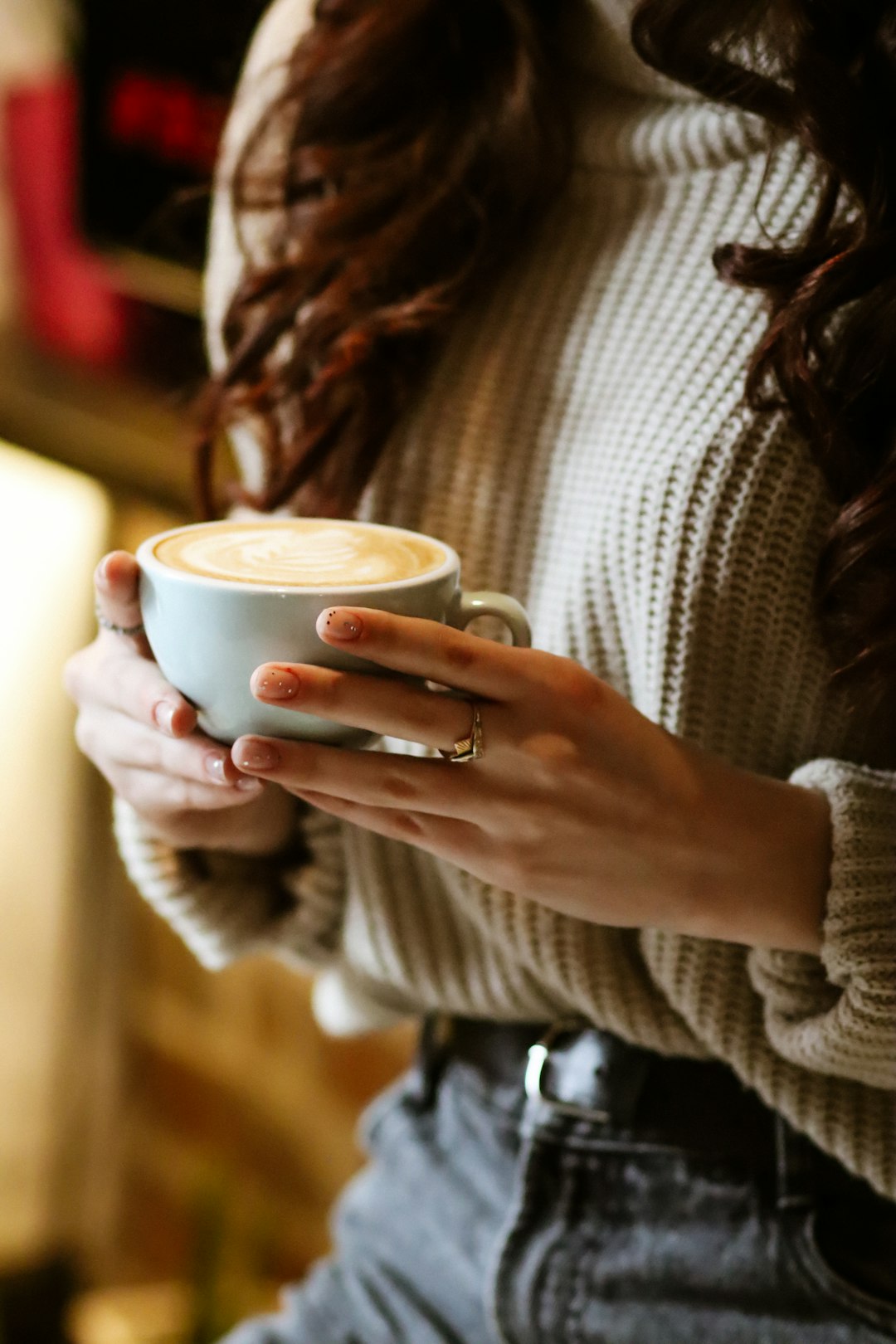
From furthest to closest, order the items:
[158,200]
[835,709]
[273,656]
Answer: [158,200], [835,709], [273,656]

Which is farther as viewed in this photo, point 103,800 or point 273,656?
point 103,800

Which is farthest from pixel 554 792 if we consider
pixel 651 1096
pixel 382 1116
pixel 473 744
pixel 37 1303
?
pixel 37 1303

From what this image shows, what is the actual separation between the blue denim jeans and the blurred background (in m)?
0.63

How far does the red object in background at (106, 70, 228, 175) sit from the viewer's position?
4.42 feet

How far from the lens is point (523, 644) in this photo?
56 centimetres

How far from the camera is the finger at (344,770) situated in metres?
0.51

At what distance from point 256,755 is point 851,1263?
46 centimetres

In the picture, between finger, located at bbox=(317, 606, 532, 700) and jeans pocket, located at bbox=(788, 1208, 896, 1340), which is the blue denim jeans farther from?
finger, located at bbox=(317, 606, 532, 700)

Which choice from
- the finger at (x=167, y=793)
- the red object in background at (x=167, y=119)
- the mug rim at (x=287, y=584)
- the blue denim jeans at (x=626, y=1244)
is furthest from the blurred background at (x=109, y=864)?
the mug rim at (x=287, y=584)

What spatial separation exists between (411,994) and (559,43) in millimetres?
598

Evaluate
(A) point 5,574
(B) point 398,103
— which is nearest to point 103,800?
(A) point 5,574

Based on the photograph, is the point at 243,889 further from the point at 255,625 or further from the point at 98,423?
the point at 98,423

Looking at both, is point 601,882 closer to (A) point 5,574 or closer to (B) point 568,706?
(B) point 568,706

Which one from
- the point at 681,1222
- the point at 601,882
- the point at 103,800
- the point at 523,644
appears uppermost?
the point at 523,644
